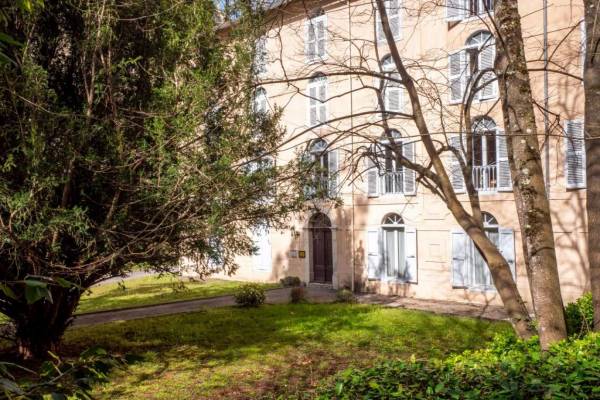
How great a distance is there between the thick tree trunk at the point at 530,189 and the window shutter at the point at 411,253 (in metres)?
11.4

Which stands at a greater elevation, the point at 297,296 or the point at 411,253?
the point at 411,253

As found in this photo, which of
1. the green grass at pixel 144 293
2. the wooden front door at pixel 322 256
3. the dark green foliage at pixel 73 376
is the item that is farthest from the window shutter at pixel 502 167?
the dark green foliage at pixel 73 376

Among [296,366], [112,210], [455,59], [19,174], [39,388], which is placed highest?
[455,59]

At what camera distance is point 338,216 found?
19688 mm

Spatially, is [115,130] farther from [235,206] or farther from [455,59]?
[455,59]

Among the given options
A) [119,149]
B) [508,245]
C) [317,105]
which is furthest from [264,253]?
[119,149]

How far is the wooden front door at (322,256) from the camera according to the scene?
2041 cm

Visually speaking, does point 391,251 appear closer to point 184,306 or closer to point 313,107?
point 313,107

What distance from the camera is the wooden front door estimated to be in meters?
20.4

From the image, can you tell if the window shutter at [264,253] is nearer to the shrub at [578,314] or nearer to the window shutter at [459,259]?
the window shutter at [459,259]

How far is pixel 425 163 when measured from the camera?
16344 mm

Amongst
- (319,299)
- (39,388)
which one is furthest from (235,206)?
(319,299)

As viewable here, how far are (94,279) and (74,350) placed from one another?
Answer: 2.11m

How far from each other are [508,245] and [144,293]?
13129 millimetres
